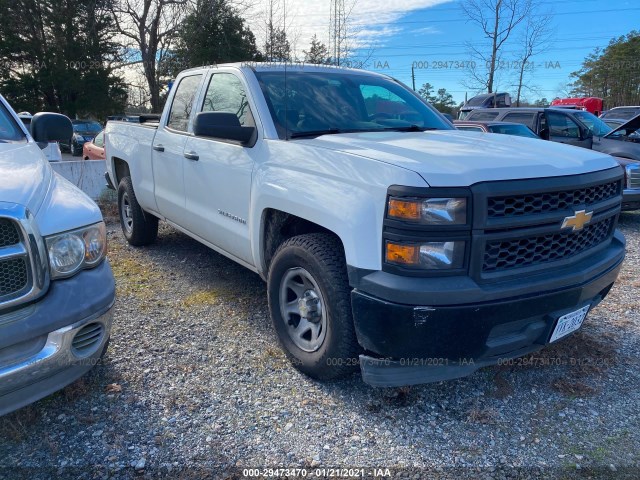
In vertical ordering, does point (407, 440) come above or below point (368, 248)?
below

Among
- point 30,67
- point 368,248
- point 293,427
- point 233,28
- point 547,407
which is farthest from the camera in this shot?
point 30,67

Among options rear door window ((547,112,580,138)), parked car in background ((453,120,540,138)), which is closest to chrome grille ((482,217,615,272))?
parked car in background ((453,120,540,138))

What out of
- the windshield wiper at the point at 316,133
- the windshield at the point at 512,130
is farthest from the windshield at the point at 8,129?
the windshield at the point at 512,130

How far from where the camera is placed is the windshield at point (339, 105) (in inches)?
133

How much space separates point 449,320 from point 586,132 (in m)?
8.87

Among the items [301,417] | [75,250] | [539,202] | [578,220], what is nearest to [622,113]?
[578,220]

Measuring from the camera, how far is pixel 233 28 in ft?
75.8

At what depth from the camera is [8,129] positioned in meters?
3.52

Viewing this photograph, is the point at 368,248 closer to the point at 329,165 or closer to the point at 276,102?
the point at 329,165

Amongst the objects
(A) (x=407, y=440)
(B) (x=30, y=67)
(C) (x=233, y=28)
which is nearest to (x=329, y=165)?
(A) (x=407, y=440)

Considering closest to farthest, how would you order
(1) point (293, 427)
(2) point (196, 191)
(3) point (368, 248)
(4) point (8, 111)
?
(3) point (368, 248) < (1) point (293, 427) < (4) point (8, 111) < (2) point (196, 191)

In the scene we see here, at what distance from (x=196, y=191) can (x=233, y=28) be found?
2166cm

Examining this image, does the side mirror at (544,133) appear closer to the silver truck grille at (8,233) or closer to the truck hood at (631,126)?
the truck hood at (631,126)

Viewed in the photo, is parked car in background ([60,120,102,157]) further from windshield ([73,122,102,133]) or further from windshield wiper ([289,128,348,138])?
windshield wiper ([289,128,348,138])
